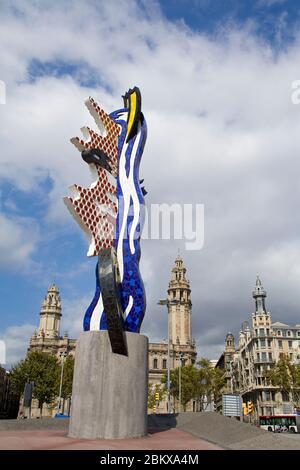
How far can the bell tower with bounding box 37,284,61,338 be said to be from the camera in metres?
106

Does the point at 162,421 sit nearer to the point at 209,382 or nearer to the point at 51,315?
the point at 209,382

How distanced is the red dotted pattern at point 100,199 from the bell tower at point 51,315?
8877 centimetres

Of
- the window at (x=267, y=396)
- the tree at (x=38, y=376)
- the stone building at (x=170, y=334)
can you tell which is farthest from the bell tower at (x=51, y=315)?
the window at (x=267, y=396)

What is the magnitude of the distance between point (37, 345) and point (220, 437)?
89.2 metres

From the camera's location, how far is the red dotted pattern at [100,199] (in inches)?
800

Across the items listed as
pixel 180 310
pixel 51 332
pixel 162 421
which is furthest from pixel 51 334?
pixel 162 421

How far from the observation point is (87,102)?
23062mm

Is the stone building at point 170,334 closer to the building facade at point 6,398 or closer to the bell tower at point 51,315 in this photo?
the bell tower at point 51,315

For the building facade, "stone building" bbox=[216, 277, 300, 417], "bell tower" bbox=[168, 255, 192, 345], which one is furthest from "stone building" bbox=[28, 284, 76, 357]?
"stone building" bbox=[216, 277, 300, 417]

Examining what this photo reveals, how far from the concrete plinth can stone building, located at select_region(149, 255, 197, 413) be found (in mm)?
80908

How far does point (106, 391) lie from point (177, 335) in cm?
9059

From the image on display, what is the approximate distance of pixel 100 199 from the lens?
21406 mm

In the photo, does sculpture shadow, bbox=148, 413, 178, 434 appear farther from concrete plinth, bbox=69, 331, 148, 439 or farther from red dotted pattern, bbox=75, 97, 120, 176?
red dotted pattern, bbox=75, 97, 120, 176
